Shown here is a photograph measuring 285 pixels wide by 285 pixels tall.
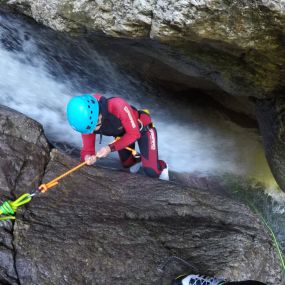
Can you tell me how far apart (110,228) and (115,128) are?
1.63 m

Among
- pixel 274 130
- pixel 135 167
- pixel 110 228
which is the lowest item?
pixel 135 167

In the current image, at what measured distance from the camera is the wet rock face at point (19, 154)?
5047mm

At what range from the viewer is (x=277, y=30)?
Result: 15.6 ft

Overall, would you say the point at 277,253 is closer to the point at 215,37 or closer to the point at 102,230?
the point at 102,230

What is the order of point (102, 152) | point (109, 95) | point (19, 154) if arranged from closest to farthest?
point (19, 154) → point (102, 152) → point (109, 95)

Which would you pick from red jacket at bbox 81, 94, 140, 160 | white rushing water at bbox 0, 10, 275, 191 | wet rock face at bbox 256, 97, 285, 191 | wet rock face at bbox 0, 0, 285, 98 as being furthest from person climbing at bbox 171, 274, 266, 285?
white rushing water at bbox 0, 10, 275, 191

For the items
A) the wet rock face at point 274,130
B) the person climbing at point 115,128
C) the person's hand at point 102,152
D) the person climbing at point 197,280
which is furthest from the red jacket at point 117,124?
the wet rock face at point 274,130

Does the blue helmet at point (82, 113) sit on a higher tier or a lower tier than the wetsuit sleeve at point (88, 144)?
higher

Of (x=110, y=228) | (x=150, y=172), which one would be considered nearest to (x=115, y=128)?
(x=150, y=172)

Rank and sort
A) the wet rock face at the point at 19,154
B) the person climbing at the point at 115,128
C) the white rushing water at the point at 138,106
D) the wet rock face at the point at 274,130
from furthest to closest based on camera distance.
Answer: the white rushing water at the point at 138,106
the wet rock face at the point at 274,130
the person climbing at the point at 115,128
the wet rock face at the point at 19,154

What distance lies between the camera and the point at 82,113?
16.8ft

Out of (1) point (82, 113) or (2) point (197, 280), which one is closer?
(2) point (197, 280)

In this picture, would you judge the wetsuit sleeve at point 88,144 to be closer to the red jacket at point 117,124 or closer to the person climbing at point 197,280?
the red jacket at point 117,124

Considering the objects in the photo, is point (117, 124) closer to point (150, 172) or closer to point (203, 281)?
point (150, 172)
